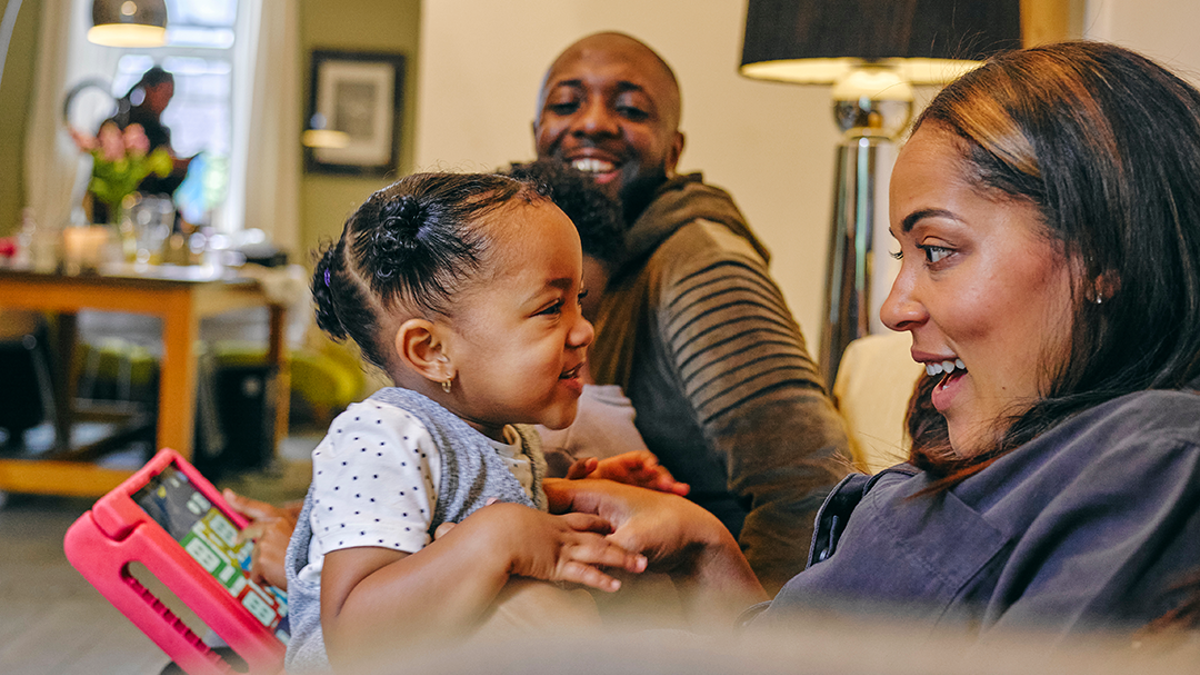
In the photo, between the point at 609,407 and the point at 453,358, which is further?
the point at 609,407

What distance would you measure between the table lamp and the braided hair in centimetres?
86

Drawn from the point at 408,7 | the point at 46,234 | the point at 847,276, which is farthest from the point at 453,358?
the point at 408,7

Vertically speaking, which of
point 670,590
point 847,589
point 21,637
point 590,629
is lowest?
point 21,637

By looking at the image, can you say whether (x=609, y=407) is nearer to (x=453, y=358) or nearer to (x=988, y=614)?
(x=453, y=358)

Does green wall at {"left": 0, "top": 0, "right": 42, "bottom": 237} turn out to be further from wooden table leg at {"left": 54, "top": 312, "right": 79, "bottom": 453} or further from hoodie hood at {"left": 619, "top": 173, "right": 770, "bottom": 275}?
hoodie hood at {"left": 619, "top": 173, "right": 770, "bottom": 275}

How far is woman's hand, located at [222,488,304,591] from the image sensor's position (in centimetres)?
97

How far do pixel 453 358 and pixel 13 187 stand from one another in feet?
18.8

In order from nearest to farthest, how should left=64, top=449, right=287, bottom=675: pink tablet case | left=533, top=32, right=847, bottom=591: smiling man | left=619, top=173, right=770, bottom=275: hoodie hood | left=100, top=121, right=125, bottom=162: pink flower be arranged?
1. left=64, top=449, right=287, bottom=675: pink tablet case
2. left=533, top=32, right=847, bottom=591: smiling man
3. left=619, top=173, right=770, bottom=275: hoodie hood
4. left=100, top=121, right=125, bottom=162: pink flower

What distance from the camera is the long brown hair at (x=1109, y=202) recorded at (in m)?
0.50

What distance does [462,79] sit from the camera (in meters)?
2.70

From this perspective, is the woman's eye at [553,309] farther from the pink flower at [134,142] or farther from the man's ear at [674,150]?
the pink flower at [134,142]

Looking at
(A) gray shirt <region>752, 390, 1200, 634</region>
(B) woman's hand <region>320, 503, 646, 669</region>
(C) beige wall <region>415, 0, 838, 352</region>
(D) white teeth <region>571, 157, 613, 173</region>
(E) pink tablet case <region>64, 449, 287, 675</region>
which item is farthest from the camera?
(C) beige wall <region>415, 0, 838, 352</region>

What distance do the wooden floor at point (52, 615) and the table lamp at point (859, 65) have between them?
146cm

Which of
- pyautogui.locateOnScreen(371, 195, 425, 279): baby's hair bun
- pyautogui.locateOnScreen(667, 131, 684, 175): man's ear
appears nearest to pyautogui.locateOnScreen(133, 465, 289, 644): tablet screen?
pyautogui.locateOnScreen(371, 195, 425, 279): baby's hair bun
